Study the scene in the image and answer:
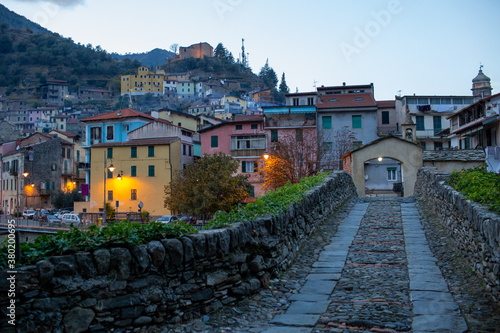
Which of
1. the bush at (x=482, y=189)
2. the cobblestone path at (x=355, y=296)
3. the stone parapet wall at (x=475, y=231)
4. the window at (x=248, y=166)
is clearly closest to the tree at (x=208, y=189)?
the window at (x=248, y=166)

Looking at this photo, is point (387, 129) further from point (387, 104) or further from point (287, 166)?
point (287, 166)

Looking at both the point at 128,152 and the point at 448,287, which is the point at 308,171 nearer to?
the point at 128,152

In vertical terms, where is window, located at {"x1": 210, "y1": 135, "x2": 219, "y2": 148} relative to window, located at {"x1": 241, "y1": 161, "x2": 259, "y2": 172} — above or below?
above

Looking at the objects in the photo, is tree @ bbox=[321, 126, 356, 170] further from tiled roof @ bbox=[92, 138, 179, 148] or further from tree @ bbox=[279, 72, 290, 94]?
tree @ bbox=[279, 72, 290, 94]

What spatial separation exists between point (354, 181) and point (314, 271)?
62.7ft

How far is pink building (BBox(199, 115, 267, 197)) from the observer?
160 feet

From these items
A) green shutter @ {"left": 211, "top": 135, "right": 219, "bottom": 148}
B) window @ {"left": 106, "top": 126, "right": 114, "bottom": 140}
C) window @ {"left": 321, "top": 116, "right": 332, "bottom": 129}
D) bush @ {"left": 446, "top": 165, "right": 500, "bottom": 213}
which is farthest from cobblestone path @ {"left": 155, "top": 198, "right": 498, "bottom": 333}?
window @ {"left": 106, "top": 126, "right": 114, "bottom": 140}

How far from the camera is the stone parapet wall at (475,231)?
666 centimetres

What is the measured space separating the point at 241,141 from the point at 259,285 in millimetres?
42121

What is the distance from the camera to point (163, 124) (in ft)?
167

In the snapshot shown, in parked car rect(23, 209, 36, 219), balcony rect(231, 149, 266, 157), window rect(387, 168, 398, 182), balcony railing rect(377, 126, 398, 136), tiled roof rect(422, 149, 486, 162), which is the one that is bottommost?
parked car rect(23, 209, 36, 219)

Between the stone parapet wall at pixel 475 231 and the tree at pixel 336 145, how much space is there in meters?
29.4

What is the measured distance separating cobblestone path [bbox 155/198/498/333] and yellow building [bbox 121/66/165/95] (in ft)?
555

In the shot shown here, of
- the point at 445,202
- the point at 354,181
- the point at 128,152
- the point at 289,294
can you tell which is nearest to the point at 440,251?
the point at 445,202
